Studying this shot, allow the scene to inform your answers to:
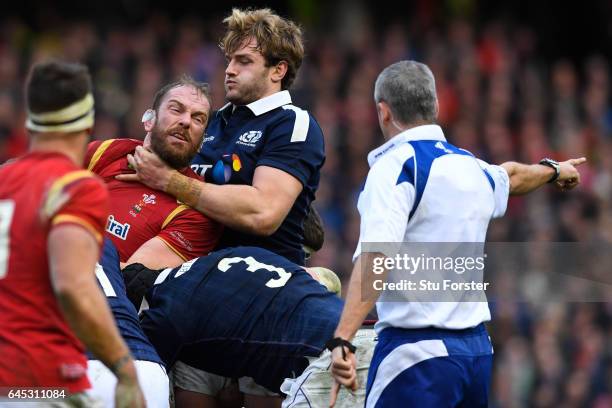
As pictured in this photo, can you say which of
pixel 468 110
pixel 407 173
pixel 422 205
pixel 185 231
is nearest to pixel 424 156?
pixel 407 173

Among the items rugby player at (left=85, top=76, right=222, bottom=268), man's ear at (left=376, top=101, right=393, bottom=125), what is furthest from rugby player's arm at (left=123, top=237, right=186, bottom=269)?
→ man's ear at (left=376, top=101, right=393, bottom=125)

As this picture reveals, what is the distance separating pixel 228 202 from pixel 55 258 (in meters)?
2.16

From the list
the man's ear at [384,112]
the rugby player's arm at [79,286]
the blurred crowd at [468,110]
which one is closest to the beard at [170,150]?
the man's ear at [384,112]

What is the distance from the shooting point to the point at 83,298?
4.22 m

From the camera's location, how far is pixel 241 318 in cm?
609

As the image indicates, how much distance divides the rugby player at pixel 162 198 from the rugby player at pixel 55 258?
6.13 feet

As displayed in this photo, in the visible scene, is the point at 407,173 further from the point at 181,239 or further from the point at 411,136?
the point at 181,239

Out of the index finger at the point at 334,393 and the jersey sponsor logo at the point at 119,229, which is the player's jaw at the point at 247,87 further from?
the index finger at the point at 334,393

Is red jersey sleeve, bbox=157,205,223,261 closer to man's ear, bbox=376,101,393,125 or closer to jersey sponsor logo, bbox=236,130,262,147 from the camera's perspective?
jersey sponsor logo, bbox=236,130,262,147

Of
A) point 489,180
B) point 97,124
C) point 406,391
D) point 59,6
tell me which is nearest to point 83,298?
point 406,391

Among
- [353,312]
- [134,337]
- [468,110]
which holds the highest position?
[468,110]

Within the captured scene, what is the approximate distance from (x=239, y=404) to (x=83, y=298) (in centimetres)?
259

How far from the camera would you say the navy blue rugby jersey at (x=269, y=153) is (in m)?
6.55

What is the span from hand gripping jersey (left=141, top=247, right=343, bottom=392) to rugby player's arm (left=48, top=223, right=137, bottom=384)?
5.78 ft
